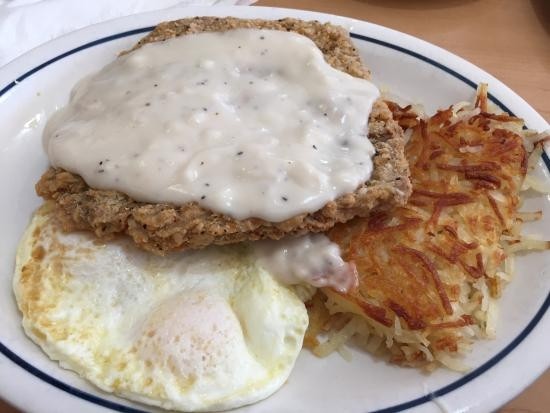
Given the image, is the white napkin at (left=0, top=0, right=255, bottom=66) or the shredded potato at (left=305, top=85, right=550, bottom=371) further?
the white napkin at (left=0, top=0, right=255, bottom=66)

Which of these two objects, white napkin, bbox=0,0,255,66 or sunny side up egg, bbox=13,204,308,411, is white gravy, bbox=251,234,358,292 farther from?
→ white napkin, bbox=0,0,255,66

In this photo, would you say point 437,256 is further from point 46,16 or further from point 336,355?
point 46,16

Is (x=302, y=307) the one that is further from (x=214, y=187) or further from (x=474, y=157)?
(x=474, y=157)

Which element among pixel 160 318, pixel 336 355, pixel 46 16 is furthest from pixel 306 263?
pixel 46 16

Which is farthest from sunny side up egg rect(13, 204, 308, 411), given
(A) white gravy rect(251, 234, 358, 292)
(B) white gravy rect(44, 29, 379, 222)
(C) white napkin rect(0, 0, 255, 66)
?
(C) white napkin rect(0, 0, 255, 66)

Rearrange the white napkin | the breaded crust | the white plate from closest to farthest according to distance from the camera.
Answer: the white plate
the breaded crust
the white napkin

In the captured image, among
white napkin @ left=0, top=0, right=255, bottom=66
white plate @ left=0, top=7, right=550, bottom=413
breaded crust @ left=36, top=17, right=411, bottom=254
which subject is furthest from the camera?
white napkin @ left=0, top=0, right=255, bottom=66
